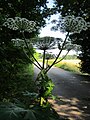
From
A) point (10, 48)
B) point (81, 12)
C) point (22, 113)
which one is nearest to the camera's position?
point (22, 113)

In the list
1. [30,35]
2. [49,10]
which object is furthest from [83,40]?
[30,35]

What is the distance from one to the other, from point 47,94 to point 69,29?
2.86 ft

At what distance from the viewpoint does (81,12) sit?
2177cm

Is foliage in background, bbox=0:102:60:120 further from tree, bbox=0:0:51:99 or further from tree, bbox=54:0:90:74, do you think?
tree, bbox=54:0:90:74

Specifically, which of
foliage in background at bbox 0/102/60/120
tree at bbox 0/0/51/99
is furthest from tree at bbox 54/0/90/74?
foliage in background at bbox 0/102/60/120

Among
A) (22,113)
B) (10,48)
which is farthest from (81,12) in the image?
(22,113)

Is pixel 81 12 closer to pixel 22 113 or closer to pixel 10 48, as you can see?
pixel 10 48

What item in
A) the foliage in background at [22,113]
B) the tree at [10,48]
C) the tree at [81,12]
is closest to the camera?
the foliage in background at [22,113]

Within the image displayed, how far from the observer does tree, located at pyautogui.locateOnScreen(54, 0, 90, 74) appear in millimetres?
18456

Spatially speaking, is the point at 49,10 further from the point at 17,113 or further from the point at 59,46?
the point at 17,113

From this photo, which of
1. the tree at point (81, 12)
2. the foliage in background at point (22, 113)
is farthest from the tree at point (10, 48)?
the tree at point (81, 12)

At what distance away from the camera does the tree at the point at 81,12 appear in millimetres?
18456

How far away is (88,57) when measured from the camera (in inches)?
976

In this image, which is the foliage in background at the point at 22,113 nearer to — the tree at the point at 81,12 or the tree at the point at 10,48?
the tree at the point at 10,48
